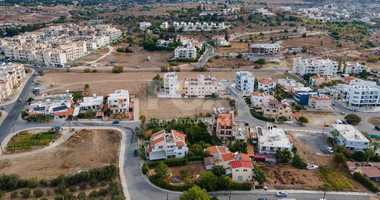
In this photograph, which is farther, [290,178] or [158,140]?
[158,140]

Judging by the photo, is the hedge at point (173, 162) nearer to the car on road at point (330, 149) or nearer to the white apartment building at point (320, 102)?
the car on road at point (330, 149)

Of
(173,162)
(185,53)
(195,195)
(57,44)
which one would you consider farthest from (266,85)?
(57,44)

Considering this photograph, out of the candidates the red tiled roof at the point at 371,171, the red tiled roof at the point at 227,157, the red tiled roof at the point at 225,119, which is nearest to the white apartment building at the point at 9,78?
the red tiled roof at the point at 225,119

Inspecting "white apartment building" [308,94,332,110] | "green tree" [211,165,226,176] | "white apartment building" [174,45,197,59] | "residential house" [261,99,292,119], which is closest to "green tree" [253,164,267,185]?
"green tree" [211,165,226,176]

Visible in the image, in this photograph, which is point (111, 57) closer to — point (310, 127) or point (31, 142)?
point (31, 142)

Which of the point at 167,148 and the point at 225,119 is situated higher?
the point at 225,119

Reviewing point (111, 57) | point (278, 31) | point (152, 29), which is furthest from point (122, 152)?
point (278, 31)

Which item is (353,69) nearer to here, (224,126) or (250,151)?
(224,126)
